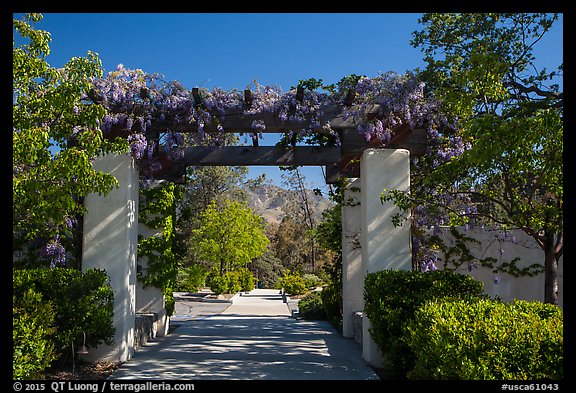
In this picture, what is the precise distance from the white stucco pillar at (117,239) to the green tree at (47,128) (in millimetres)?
1449

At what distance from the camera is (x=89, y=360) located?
8.23 meters

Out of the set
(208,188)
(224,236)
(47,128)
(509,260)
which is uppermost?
(208,188)

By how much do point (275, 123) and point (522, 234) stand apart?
6.32 m

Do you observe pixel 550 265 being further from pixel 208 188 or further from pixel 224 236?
pixel 208 188

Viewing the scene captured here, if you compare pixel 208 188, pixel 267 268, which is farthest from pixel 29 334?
pixel 267 268

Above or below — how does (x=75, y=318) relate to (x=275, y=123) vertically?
below

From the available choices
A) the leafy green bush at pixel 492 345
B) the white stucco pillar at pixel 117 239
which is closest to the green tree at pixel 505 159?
the leafy green bush at pixel 492 345

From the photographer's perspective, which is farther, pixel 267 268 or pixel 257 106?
pixel 267 268

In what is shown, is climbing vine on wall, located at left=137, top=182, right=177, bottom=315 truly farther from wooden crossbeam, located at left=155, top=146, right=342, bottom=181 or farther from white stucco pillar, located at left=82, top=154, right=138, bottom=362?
white stucco pillar, located at left=82, top=154, right=138, bottom=362

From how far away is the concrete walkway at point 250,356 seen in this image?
7.43m

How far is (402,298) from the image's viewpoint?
707cm

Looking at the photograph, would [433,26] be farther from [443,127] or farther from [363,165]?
[363,165]

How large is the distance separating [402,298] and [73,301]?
416 centimetres
